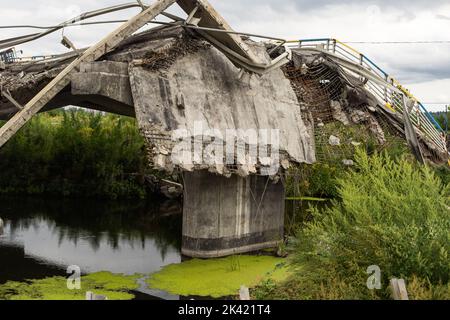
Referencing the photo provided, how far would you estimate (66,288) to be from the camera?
12.6 m

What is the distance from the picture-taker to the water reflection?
15109mm

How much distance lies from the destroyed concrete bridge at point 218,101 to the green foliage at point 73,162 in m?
8.40

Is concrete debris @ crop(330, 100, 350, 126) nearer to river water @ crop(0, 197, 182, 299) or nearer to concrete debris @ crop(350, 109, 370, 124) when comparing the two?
concrete debris @ crop(350, 109, 370, 124)

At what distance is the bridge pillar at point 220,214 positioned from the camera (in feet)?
51.5

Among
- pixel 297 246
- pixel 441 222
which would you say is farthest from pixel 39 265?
pixel 441 222

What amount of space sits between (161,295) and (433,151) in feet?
27.7

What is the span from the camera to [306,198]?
26.9 metres

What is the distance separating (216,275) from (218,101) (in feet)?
13.8

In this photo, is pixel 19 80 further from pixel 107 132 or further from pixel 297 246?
pixel 107 132

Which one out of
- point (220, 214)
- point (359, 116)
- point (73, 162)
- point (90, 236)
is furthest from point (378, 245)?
point (73, 162)

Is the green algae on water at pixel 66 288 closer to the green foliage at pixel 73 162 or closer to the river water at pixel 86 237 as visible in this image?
the river water at pixel 86 237

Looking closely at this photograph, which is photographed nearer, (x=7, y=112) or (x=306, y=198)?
(x=7, y=112)

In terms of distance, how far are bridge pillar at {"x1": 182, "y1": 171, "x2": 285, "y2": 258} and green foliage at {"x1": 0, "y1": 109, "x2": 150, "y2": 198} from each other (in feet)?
37.3

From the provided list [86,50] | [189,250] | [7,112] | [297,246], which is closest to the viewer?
[297,246]
